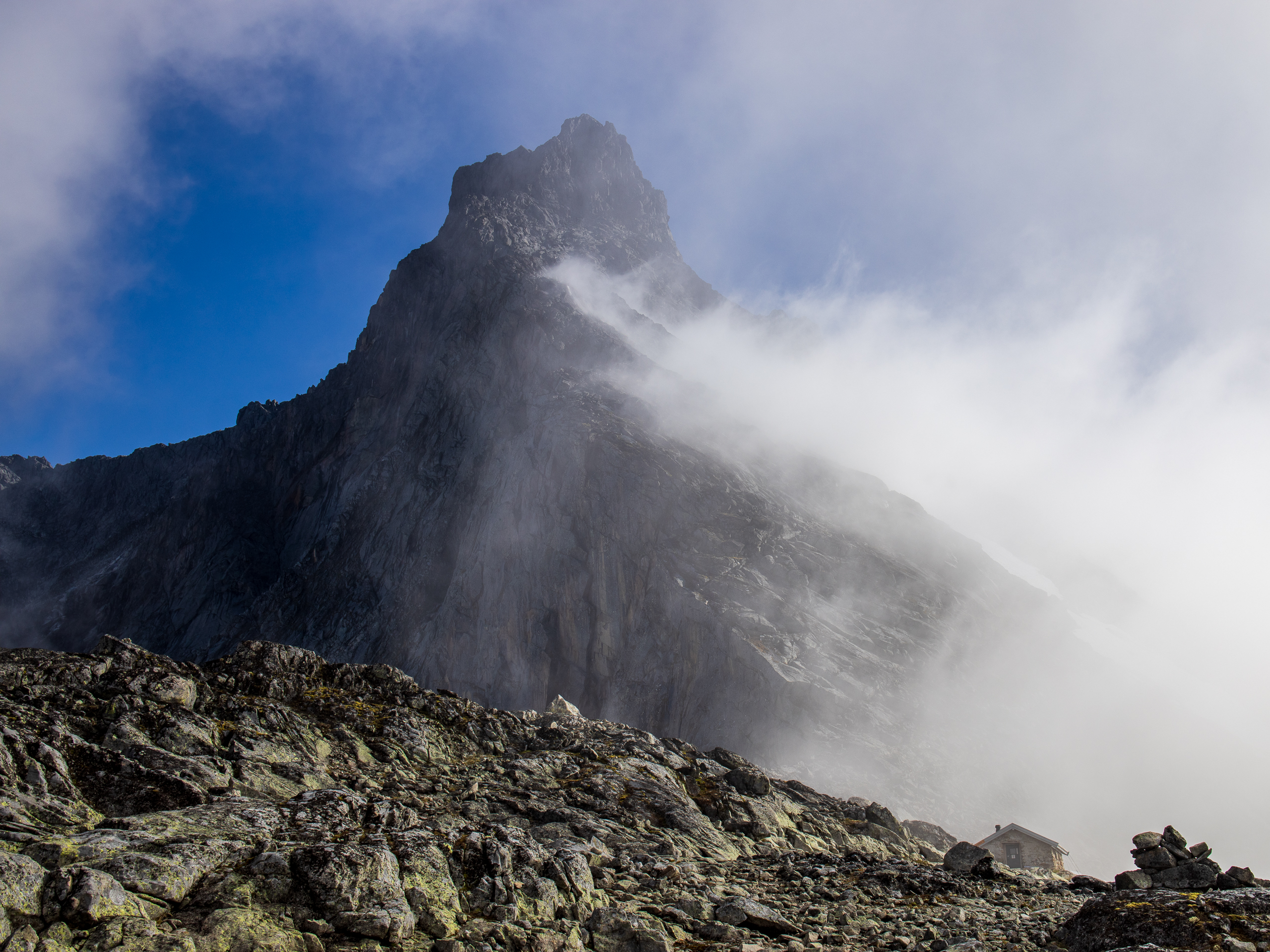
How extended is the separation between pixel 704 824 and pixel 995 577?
89.5 m

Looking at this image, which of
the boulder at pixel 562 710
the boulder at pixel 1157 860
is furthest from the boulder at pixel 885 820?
the boulder at pixel 562 710

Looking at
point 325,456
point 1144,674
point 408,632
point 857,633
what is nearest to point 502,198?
point 325,456

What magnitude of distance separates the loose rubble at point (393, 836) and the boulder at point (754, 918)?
0.06 m

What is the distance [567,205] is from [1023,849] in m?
145

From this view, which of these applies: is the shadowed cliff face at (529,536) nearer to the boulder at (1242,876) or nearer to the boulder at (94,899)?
the boulder at (1242,876)

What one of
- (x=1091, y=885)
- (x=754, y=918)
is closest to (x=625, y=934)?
(x=754, y=918)

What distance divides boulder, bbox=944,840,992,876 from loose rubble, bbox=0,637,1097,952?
0.20 m

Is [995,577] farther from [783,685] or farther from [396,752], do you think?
[396,752]

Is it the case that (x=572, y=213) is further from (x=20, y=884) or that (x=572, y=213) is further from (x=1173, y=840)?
(x=20, y=884)

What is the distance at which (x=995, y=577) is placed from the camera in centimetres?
10362

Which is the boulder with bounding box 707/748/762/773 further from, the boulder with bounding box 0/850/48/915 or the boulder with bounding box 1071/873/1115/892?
the boulder with bounding box 0/850/48/915

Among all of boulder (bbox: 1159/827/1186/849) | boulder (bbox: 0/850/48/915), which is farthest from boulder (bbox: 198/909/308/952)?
boulder (bbox: 1159/827/1186/849)

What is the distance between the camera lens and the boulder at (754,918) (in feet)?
52.1

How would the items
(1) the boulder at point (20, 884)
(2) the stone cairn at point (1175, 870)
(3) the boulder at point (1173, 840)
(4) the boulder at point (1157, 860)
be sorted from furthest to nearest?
(3) the boulder at point (1173, 840)
(4) the boulder at point (1157, 860)
(2) the stone cairn at point (1175, 870)
(1) the boulder at point (20, 884)
